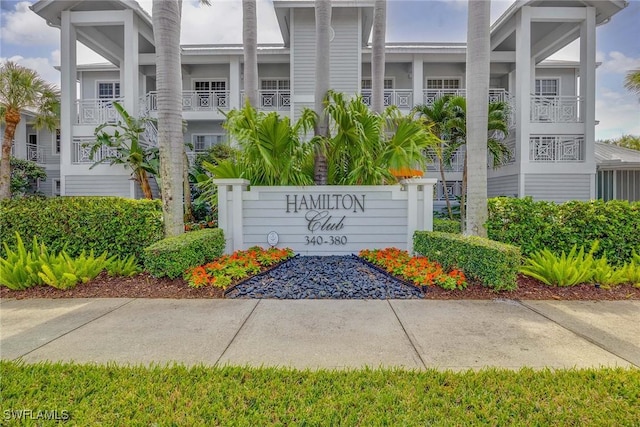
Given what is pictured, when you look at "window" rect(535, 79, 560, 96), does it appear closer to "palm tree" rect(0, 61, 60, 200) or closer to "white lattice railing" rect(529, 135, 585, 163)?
"white lattice railing" rect(529, 135, 585, 163)

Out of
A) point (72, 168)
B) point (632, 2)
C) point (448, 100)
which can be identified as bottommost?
point (72, 168)

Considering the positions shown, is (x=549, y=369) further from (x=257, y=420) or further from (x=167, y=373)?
(x=167, y=373)

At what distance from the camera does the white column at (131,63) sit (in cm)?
1252

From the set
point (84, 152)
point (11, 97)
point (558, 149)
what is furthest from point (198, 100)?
point (558, 149)

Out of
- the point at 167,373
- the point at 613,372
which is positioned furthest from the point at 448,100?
the point at 167,373

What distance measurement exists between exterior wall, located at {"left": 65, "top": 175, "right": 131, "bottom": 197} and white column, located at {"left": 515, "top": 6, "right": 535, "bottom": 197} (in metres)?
14.9

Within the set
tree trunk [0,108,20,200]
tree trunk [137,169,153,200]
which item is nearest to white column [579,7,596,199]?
tree trunk [137,169,153,200]

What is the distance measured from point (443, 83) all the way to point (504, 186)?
6.44m

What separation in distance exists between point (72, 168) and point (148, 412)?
1383 centimetres

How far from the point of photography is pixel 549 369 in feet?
9.41

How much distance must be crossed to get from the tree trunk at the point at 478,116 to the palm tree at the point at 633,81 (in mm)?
10040

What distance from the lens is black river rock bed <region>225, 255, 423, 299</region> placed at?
4.96 meters

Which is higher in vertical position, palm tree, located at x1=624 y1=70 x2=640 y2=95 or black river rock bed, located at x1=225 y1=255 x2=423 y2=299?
palm tree, located at x1=624 y1=70 x2=640 y2=95

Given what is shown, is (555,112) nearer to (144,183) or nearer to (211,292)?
(211,292)
